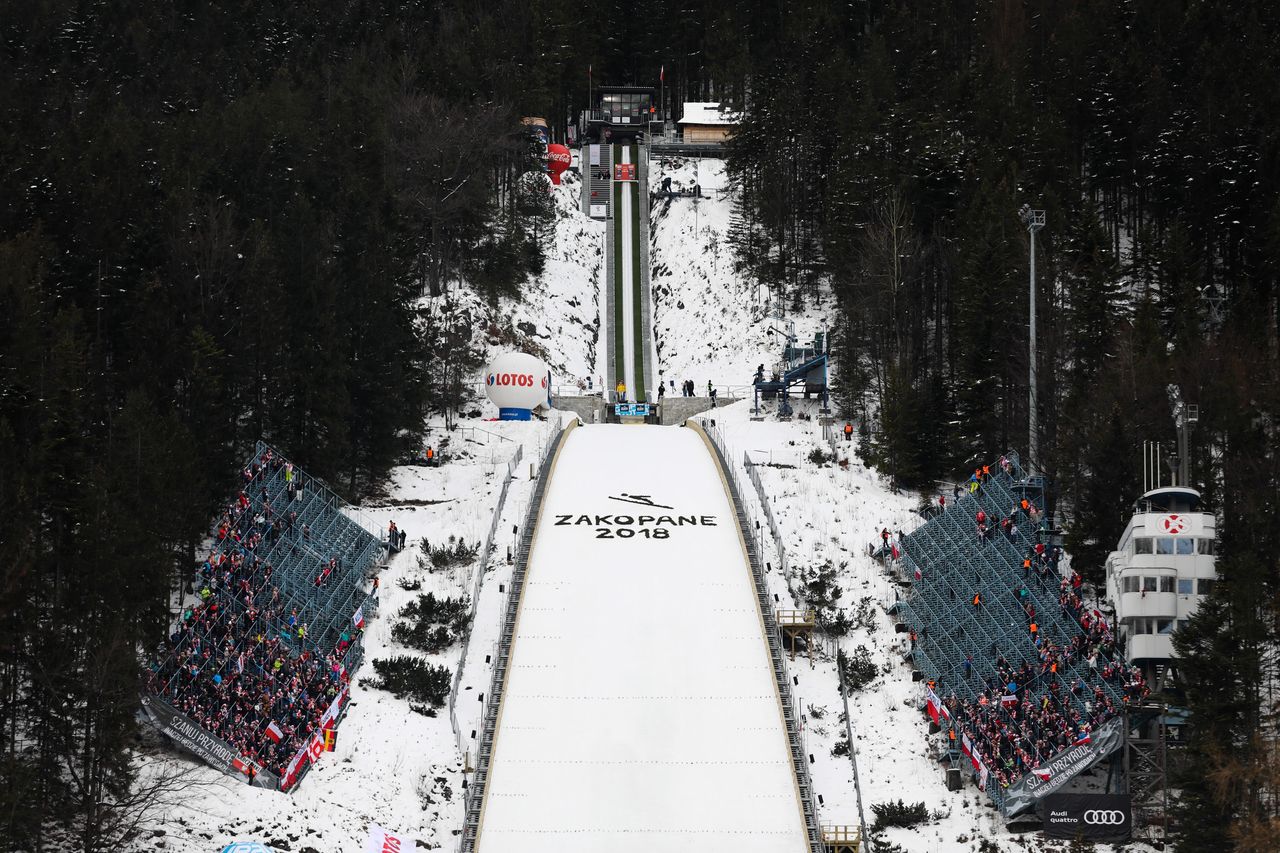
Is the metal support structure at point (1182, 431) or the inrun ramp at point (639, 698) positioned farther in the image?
the metal support structure at point (1182, 431)

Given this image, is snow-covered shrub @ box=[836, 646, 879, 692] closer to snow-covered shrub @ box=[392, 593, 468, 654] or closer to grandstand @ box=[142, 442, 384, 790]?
snow-covered shrub @ box=[392, 593, 468, 654]

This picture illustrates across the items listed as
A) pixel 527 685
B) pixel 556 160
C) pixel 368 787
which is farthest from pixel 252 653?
pixel 556 160

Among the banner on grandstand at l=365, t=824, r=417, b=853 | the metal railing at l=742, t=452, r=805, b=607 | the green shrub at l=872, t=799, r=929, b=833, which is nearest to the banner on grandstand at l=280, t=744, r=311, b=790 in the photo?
the banner on grandstand at l=365, t=824, r=417, b=853

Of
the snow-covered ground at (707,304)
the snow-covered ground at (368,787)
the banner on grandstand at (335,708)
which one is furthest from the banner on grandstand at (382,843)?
the snow-covered ground at (707,304)

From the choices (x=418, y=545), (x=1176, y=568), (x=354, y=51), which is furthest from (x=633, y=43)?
(x=1176, y=568)

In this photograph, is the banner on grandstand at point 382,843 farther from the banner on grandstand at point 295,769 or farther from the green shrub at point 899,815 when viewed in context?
the green shrub at point 899,815

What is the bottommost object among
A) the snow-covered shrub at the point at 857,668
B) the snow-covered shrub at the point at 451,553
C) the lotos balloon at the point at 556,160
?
the snow-covered shrub at the point at 857,668
